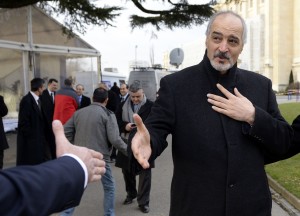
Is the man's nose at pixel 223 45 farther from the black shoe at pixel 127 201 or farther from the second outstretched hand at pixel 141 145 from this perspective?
the black shoe at pixel 127 201

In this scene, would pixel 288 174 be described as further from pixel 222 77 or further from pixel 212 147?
pixel 212 147

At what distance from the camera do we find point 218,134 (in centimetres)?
226

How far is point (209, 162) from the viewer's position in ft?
7.32

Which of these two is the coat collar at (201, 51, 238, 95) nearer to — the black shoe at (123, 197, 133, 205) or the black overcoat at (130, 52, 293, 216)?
the black overcoat at (130, 52, 293, 216)

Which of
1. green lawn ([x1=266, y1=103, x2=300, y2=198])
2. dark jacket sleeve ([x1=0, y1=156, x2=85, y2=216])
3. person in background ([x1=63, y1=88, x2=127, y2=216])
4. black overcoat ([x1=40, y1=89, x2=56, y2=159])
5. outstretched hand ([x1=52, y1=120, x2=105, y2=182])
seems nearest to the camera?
dark jacket sleeve ([x1=0, y1=156, x2=85, y2=216])

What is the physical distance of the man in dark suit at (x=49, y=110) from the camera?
7.06 m

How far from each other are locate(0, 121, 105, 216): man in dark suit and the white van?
13.4 meters

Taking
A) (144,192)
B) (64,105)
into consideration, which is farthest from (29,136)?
(144,192)

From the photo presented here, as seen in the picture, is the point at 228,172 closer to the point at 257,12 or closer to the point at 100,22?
the point at 100,22

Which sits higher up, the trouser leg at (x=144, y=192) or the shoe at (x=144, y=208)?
the trouser leg at (x=144, y=192)

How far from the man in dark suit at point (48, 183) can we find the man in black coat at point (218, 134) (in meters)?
0.57

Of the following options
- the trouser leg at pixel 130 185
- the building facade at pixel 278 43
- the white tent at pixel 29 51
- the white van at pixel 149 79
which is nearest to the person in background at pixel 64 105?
the trouser leg at pixel 130 185

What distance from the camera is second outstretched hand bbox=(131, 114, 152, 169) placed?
2033mm

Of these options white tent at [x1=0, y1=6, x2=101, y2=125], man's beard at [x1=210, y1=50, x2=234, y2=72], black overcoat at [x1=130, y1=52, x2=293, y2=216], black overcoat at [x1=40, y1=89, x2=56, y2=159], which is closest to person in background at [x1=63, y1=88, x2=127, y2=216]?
black overcoat at [x1=40, y1=89, x2=56, y2=159]
